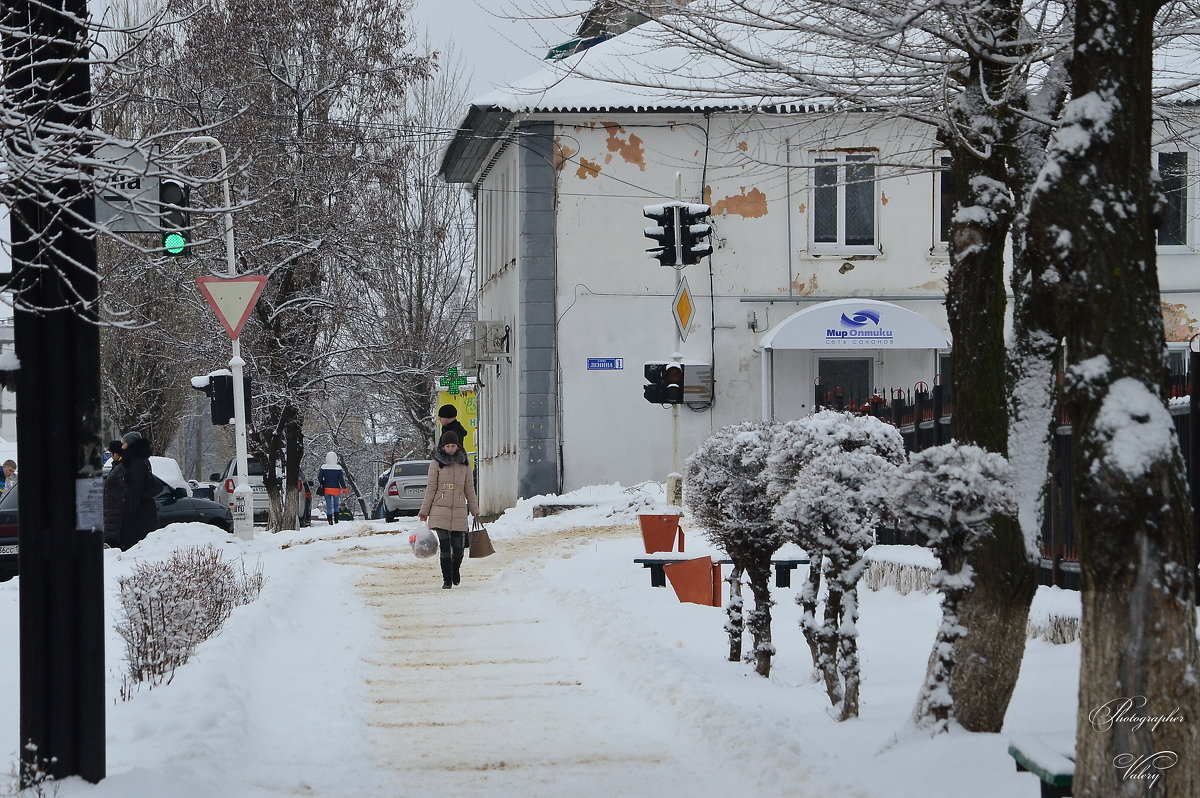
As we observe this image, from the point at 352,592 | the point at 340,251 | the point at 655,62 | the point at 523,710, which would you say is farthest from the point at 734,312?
the point at 523,710

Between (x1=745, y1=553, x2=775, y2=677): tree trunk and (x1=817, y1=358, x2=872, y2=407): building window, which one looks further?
(x1=817, y1=358, x2=872, y2=407): building window

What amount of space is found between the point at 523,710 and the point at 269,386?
23.5 m

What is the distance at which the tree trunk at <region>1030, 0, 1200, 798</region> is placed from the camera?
15.2 feet

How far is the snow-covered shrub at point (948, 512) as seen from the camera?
6293 mm

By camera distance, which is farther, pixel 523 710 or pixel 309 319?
pixel 309 319

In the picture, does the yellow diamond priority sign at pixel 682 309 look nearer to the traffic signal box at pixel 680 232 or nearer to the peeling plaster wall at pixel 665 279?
the traffic signal box at pixel 680 232

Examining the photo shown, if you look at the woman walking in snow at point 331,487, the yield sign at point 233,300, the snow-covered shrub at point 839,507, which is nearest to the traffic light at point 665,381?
the yield sign at point 233,300

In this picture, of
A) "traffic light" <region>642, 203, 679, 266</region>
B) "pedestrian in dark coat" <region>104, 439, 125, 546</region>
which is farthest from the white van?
"traffic light" <region>642, 203, 679, 266</region>

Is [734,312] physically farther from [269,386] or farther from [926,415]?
[926,415]

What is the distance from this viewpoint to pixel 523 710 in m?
8.32

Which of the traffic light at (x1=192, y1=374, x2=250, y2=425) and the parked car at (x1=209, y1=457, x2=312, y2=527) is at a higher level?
the traffic light at (x1=192, y1=374, x2=250, y2=425)
